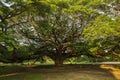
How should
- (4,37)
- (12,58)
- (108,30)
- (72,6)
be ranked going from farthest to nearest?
(12,58) → (72,6) → (108,30) → (4,37)

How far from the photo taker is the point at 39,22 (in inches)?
893

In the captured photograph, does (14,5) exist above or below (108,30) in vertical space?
above

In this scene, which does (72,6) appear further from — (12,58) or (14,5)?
(12,58)

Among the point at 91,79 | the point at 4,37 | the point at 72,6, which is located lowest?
the point at 91,79

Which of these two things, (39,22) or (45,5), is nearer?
(45,5)

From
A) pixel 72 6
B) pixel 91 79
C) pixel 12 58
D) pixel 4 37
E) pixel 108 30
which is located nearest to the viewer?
pixel 4 37

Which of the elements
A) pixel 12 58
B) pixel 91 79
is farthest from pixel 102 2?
pixel 12 58

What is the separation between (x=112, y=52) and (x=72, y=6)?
699cm

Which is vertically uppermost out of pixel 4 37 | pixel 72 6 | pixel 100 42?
pixel 72 6

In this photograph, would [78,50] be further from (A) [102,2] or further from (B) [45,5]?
(B) [45,5]

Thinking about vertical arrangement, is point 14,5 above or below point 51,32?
above

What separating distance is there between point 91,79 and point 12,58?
9578mm

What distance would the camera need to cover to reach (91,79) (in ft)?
58.2

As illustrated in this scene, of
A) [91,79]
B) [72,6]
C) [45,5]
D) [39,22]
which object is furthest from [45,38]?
[91,79]
